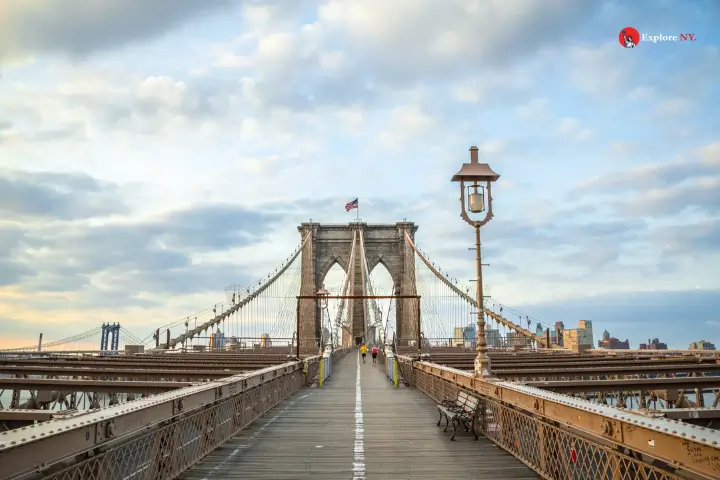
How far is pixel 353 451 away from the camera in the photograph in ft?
26.3

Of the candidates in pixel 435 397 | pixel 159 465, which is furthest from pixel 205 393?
pixel 435 397

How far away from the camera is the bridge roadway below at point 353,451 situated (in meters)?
6.71

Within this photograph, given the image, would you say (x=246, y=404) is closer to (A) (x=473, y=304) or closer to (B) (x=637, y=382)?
(B) (x=637, y=382)

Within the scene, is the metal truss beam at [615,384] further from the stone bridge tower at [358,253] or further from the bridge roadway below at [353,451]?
the stone bridge tower at [358,253]

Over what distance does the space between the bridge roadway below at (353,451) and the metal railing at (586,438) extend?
0.34 m

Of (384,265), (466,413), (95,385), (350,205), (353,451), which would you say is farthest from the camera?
(384,265)

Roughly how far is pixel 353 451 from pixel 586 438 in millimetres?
3627

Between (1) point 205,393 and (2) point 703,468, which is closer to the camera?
(2) point 703,468

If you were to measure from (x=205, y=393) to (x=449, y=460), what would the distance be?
332cm

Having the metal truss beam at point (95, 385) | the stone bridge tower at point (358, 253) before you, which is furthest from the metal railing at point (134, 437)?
the stone bridge tower at point (358, 253)

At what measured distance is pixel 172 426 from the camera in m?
6.34

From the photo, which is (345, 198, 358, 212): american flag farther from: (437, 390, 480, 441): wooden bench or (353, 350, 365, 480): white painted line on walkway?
(437, 390, 480, 441): wooden bench

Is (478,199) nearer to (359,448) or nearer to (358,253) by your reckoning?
(359,448)

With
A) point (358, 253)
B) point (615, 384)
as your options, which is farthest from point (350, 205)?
point (615, 384)
